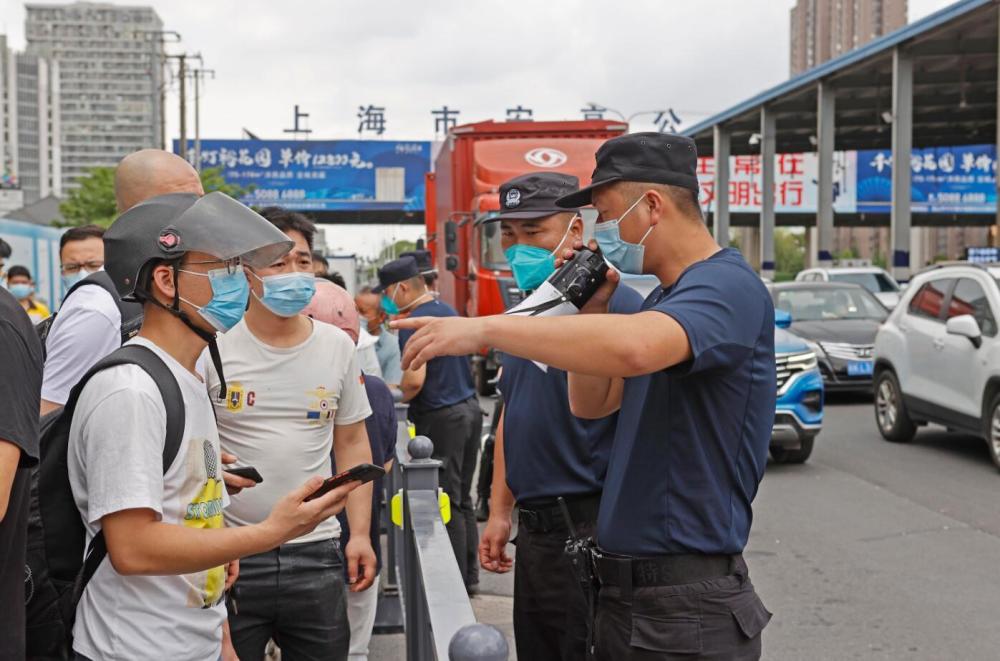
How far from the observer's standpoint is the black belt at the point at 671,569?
2809 millimetres

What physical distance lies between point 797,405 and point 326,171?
42.5 metres

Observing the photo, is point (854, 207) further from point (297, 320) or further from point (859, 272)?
point (297, 320)

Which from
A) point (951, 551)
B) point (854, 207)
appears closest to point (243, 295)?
point (951, 551)

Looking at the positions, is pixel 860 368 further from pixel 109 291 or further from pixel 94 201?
pixel 94 201

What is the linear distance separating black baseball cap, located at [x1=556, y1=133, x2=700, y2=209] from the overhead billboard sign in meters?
51.3

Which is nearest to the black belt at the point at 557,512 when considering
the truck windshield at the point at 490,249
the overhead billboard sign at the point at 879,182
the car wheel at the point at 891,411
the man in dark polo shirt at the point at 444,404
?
the man in dark polo shirt at the point at 444,404

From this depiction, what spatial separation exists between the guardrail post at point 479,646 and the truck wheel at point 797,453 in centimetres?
996

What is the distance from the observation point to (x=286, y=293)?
12.3 ft

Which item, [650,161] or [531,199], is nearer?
[650,161]

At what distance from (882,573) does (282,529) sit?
5828 millimetres

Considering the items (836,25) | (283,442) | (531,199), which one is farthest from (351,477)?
(836,25)

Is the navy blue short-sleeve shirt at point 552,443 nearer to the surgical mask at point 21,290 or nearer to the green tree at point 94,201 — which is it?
the surgical mask at point 21,290

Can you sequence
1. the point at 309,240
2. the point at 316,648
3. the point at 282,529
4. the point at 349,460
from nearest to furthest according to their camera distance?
the point at 282,529, the point at 316,648, the point at 349,460, the point at 309,240

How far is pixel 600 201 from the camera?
2922 mm
